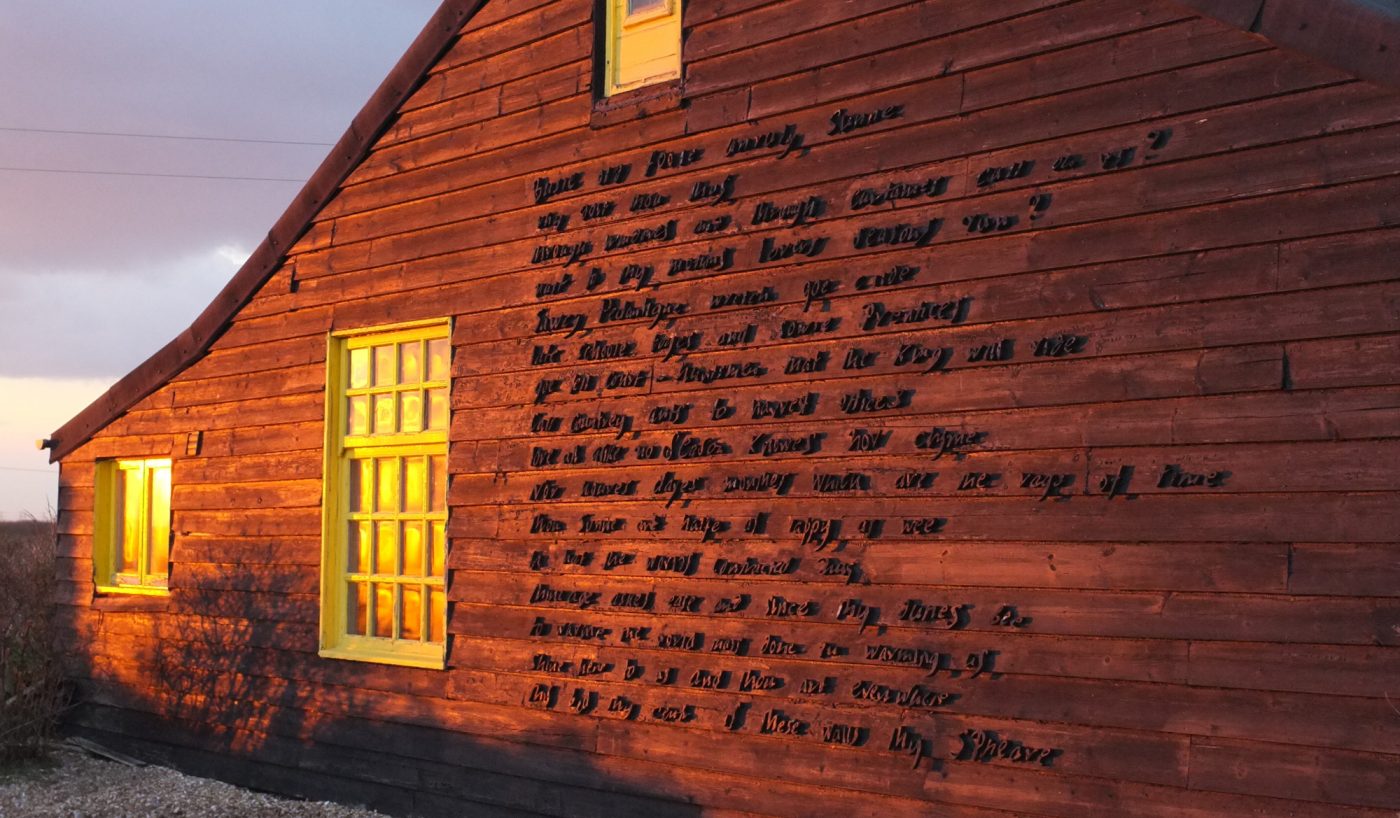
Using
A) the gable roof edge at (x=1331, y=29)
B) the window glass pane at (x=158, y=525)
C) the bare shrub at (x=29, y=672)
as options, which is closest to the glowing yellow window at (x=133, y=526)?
the window glass pane at (x=158, y=525)

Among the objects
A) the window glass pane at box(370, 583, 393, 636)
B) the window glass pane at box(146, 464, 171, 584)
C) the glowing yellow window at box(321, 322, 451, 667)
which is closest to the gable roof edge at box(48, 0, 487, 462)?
the window glass pane at box(146, 464, 171, 584)

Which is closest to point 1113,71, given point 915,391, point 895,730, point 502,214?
point 915,391

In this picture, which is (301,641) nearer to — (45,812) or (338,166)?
(45,812)

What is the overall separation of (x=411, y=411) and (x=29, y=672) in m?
4.83

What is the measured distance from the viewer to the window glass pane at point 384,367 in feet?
30.9

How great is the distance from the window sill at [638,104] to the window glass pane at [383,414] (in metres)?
2.46

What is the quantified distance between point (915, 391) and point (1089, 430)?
0.89 meters

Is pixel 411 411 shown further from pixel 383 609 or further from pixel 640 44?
pixel 640 44

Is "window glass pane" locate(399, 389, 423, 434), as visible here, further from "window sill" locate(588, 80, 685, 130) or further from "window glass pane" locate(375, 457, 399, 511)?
"window sill" locate(588, 80, 685, 130)

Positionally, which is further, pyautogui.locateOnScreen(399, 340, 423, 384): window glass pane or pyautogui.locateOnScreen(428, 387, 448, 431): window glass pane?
pyautogui.locateOnScreen(399, 340, 423, 384): window glass pane

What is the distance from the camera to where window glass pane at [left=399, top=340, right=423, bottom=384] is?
9.21 meters

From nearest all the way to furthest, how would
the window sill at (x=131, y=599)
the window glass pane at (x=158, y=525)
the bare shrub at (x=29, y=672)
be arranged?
the bare shrub at (x=29, y=672) < the window sill at (x=131, y=599) < the window glass pane at (x=158, y=525)

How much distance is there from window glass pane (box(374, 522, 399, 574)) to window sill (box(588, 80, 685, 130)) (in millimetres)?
3044

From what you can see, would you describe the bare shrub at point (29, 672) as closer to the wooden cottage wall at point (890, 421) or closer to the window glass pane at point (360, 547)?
the wooden cottage wall at point (890, 421)
